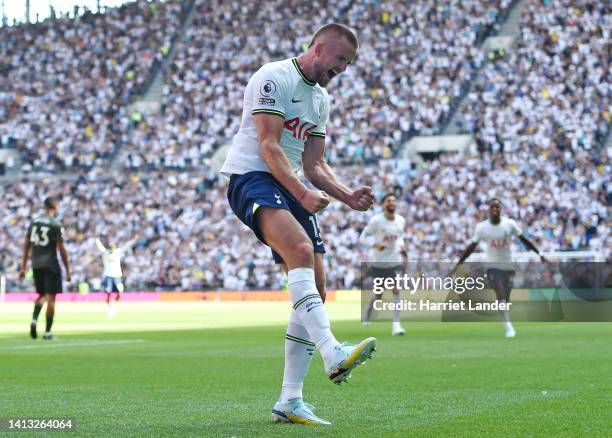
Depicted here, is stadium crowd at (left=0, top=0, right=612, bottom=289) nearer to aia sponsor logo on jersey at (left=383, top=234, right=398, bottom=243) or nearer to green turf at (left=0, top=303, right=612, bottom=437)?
aia sponsor logo on jersey at (left=383, top=234, right=398, bottom=243)

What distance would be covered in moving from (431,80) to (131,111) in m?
15.5

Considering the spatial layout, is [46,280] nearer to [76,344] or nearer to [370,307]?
[76,344]

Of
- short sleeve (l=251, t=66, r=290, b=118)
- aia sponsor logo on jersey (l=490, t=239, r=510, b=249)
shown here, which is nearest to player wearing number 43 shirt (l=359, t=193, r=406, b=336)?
aia sponsor logo on jersey (l=490, t=239, r=510, b=249)

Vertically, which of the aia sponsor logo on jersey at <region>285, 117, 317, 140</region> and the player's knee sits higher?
the aia sponsor logo on jersey at <region>285, 117, 317, 140</region>

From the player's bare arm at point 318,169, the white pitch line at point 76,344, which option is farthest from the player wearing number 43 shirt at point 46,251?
the player's bare arm at point 318,169

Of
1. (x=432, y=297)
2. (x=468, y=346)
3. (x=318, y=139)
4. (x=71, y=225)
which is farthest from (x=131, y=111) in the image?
(x=318, y=139)

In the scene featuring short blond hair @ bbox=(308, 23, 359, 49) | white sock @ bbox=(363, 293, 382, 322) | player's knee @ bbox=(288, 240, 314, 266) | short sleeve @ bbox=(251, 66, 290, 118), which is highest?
short blond hair @ bbox=(308, 23, 359, 49)

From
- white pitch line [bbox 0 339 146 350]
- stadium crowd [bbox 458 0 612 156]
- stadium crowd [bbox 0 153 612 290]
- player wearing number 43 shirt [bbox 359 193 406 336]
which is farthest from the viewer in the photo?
stadium crowd [bbox 458 0 612 156]

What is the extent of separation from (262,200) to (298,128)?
2.26 ft

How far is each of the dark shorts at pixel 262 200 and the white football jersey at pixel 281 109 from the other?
7 centimetres

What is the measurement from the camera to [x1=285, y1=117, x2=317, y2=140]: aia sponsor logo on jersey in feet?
23.9

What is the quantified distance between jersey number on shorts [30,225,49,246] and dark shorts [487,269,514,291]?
804 centimetres

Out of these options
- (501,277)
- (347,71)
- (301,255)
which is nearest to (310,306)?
(301,255)

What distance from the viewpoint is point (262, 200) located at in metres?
6.92
